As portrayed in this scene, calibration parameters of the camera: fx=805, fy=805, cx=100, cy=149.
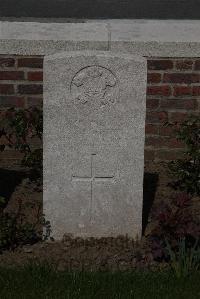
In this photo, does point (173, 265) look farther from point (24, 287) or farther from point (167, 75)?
point (167, 75)

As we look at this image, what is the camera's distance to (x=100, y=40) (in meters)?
6.43

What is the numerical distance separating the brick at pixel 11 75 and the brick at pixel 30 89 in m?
0.08

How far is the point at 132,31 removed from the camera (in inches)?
270

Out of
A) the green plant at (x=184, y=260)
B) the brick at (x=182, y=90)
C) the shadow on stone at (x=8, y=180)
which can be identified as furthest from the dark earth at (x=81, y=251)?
the brick at (x=182, y=90)

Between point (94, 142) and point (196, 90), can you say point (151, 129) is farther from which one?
point (94, 142)

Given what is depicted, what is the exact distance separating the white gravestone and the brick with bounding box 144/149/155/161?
1544 millimetres

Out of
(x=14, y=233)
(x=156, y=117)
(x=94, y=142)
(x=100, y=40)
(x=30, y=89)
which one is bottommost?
(x=14, y=233)

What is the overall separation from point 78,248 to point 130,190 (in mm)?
522

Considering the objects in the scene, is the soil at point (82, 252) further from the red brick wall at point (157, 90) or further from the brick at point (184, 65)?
the brick at point (184, 65)

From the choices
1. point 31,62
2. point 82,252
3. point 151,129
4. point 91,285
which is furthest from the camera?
point 151,129

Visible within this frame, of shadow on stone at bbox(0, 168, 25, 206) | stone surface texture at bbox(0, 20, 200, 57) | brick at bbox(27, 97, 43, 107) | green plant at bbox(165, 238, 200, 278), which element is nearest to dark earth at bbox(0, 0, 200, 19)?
stone surface texture at bbox(0, 20, 200, 57)

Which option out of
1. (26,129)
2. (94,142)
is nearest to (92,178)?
(94,142)

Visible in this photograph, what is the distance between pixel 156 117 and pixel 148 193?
76 centimetres

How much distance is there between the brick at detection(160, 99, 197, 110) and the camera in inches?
265
